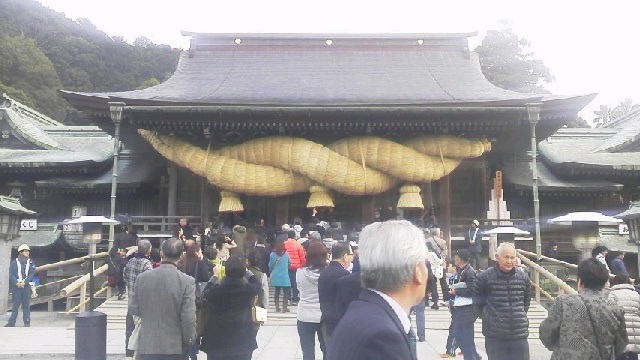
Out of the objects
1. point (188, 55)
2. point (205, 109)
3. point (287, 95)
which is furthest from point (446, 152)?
point (188, 55)

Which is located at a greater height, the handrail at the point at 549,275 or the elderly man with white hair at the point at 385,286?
the elderly man with white hair at the point at 385,286

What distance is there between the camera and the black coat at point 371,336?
197 cm

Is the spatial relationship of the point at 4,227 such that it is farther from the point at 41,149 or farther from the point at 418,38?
the point at 418,38

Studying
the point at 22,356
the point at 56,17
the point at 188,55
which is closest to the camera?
the point at 22,356

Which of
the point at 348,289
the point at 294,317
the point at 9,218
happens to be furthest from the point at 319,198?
the point at 348,289

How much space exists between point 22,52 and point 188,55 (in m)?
30.9

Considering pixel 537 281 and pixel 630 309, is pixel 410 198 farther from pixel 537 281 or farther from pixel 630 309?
pixel 630 309

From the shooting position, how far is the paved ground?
25.9 feet

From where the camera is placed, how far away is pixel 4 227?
38.3ft

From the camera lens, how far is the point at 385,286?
2.23m

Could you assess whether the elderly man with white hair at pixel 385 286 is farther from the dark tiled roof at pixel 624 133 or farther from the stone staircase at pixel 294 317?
the dark tiled roof at pixel 624 133

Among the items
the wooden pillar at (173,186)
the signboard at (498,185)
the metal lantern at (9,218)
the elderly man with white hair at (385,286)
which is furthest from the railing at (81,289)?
the signboard at (498,185)

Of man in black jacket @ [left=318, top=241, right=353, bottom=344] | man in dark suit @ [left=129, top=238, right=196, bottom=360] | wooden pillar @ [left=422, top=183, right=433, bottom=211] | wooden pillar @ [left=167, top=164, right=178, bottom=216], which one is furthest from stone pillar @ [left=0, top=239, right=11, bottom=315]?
wooden pillar @ [left=422, top=183, right=433, bottom=211]

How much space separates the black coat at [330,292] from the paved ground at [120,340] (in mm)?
2645
